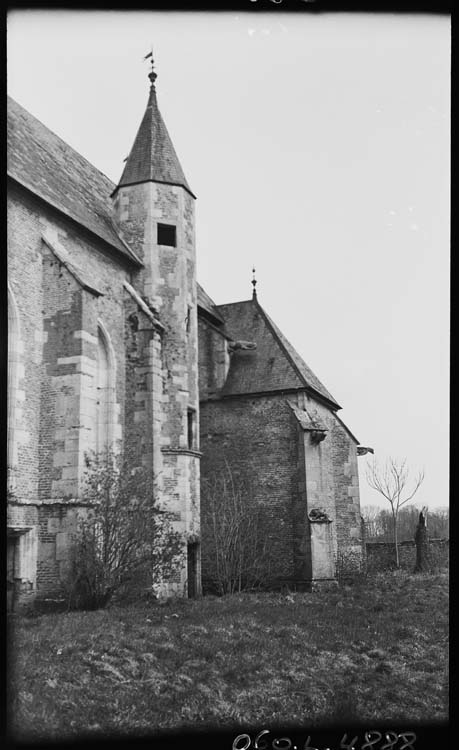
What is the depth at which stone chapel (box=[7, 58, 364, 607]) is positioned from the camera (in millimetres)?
15289

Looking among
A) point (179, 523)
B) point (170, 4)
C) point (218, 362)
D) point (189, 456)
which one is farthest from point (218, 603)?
point (170, 4)

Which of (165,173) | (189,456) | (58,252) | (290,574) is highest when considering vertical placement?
(165,173)

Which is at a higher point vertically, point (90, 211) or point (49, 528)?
point (90, 211)

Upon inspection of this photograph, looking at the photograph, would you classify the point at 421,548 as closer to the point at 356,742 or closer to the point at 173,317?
the point at 173,317

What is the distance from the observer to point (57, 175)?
64.1ft

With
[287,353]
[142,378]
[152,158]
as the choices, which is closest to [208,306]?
[287,353]

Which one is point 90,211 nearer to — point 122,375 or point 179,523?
point 122,375

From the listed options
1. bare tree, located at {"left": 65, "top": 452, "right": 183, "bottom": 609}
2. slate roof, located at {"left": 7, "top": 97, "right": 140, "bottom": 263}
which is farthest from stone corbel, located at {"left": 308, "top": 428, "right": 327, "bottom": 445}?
bare tree, located at {"left": 65, "top": 452, "right": 183, "bottom": 609}

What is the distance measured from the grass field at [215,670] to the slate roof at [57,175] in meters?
9.30

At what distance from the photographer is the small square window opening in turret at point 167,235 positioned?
21516mm

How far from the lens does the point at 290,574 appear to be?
924 inches

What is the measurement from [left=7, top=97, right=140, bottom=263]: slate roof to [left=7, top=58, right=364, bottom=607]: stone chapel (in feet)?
0.28

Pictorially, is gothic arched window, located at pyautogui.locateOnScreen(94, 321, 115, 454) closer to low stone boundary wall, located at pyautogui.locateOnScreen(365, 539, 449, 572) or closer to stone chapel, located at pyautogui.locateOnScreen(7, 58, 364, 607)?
stone chapel, located at pyautogui.locateOnScreen(7, 58, 364, 607)
